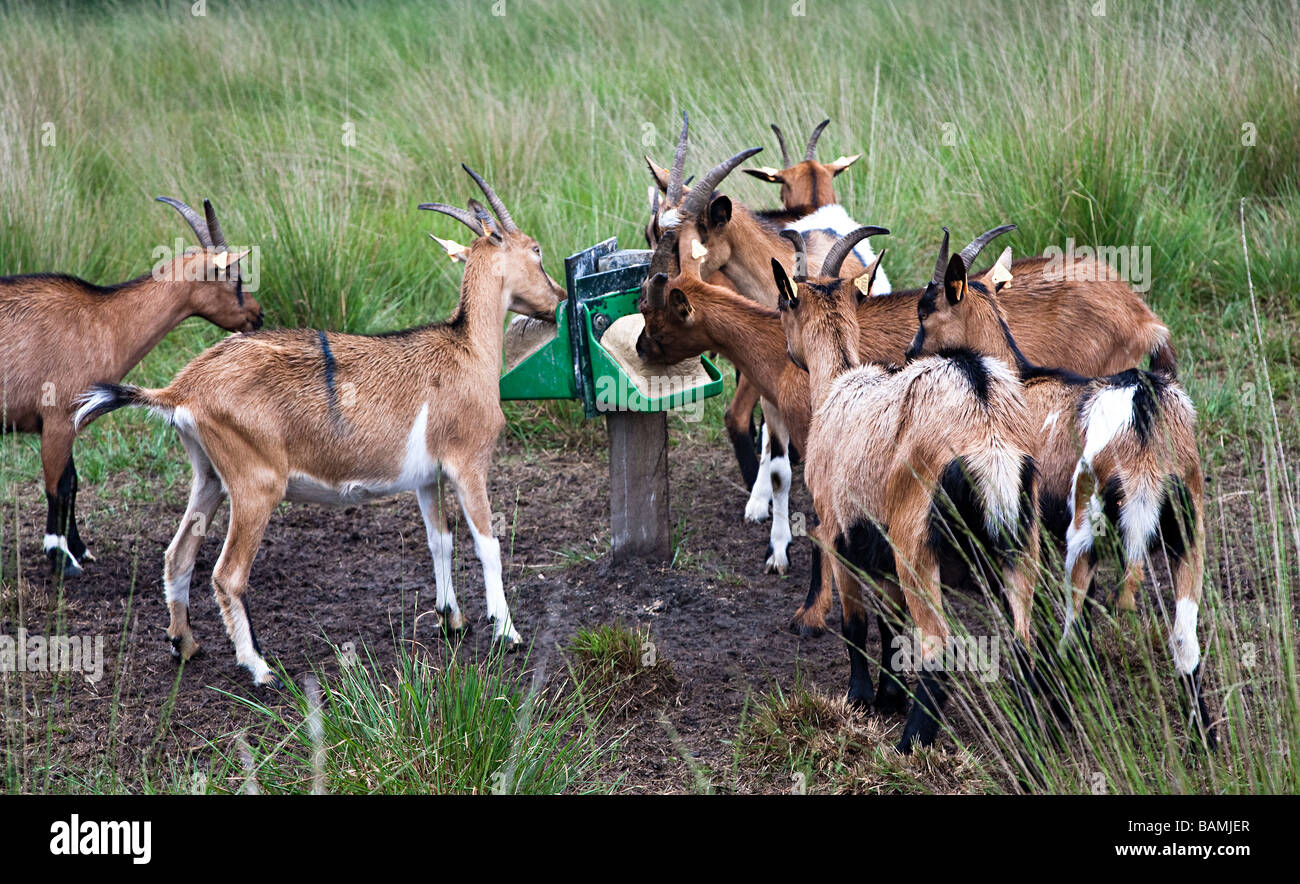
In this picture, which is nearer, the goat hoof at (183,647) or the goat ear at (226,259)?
the goat hoof at (183,647)

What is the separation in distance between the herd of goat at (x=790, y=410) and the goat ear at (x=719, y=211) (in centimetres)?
1

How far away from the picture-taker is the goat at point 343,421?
5.20m

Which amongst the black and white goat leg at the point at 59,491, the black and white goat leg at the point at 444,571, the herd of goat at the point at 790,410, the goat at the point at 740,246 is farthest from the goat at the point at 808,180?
the black and white goat leg at the point at 59,491

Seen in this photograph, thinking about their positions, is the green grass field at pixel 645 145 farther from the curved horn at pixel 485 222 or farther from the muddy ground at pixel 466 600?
the curved horn at pixel 485 222

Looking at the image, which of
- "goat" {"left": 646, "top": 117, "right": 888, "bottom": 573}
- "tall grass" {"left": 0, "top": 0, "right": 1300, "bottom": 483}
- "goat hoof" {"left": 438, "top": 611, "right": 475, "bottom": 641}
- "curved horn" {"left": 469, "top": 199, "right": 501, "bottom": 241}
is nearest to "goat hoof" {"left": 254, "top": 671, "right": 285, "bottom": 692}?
"goat hoof" {"left": 438, "top": 611, "right": 475, "bottom": 641}

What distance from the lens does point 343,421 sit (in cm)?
544

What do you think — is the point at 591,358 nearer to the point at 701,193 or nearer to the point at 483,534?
the point at 483,534

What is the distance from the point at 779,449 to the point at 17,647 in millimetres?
3569

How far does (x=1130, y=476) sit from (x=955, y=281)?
53.8 inches

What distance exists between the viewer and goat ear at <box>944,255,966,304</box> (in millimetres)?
5562

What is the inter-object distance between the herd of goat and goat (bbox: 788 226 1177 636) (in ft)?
0.04

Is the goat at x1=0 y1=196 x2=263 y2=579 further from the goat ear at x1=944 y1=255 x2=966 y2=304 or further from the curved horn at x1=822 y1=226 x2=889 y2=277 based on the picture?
the goat ear at x1=944 y1=255 x2=966 y2=304
